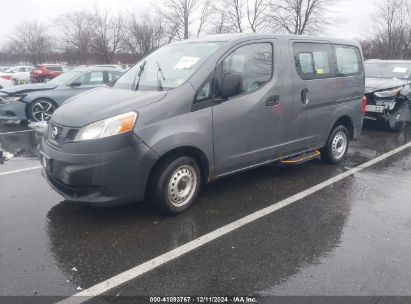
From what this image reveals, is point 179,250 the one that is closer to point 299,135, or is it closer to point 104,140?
point 104,140

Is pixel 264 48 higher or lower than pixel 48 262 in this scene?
higher

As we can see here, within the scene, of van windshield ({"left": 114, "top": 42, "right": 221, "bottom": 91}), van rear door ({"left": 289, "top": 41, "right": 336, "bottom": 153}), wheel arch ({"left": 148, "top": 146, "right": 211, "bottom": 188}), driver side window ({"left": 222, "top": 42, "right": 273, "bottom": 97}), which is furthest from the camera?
van rear door ({"left": 289, "top": 41, "right": 336, "bottom": 153})

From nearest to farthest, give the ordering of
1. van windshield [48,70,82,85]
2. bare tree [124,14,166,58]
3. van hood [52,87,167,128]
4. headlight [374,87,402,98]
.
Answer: van hood [52,87,167,128]
headlight [374,87,402,98]
van windshield [48,70,82,85]
bare tree [124,14,166,58]

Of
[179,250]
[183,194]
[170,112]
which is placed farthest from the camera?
[183,194]

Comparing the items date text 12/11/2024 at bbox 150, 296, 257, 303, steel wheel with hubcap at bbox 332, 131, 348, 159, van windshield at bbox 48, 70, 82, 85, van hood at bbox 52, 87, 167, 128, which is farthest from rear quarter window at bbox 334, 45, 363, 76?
van windshield at bbox 48, 70, 82, 85

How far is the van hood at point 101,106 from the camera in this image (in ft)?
11.2

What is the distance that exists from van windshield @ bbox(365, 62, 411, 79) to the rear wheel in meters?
8.74

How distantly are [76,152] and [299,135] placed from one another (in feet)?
10.1

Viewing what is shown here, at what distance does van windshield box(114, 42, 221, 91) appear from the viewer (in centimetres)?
391

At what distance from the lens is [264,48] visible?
14.5ft

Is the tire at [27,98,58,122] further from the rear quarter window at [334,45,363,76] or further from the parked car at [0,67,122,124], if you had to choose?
the rear quarter window at [334,45,363,76]

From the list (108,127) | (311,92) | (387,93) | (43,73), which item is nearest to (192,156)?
(108,127)

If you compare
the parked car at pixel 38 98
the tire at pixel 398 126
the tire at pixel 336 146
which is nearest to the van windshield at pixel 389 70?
the tire at pixel 398 126

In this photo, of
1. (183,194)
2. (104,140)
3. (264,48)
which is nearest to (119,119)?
(104,140)
